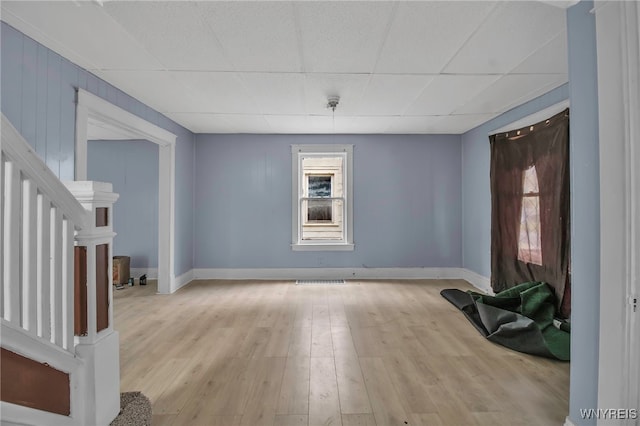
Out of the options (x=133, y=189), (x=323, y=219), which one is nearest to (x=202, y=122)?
(x=133, y=189)

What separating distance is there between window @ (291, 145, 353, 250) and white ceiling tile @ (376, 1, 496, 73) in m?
2.65

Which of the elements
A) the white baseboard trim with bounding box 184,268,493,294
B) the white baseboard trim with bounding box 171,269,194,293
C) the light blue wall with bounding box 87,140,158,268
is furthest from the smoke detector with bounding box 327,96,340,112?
the light blue wall with bounding box 87,140,158,268

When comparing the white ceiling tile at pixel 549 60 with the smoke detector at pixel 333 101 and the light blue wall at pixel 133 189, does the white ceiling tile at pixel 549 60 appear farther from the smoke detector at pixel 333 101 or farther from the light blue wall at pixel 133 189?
the light blue wall at pixel 133 189

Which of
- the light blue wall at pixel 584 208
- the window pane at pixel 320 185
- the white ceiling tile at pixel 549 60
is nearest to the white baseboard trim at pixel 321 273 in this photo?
the window pane at pixel 320 185

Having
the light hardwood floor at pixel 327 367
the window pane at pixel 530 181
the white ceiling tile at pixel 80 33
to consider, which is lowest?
the light hardwood floor at pixel 327 367

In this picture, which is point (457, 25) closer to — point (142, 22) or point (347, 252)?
point (142, 22)

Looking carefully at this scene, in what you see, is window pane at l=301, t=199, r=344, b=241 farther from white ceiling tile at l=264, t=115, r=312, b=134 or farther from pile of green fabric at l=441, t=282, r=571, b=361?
pile of green fabric at l=441, t=282, r=571, b=361

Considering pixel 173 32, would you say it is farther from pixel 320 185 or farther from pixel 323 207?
pixel 320 185

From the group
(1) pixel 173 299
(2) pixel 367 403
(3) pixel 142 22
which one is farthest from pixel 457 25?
(1) pixel 173 299

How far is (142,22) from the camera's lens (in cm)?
210

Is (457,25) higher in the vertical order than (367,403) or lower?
higher

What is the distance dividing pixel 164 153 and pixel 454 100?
3.90 m

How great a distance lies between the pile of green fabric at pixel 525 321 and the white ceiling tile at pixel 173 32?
3414 millimetres

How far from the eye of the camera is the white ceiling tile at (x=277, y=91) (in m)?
2.95
